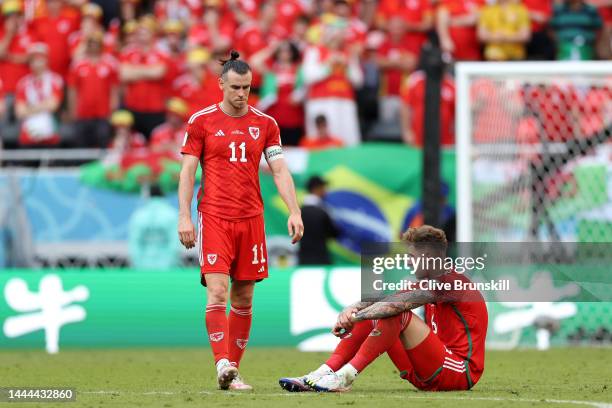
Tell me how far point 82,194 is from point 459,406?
870 cm

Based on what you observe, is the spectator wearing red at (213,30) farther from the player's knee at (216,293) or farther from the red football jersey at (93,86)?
the player's knee at (216,293)

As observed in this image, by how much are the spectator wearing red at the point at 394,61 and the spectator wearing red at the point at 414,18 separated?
3cm

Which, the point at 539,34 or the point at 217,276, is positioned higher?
the point at 539,34

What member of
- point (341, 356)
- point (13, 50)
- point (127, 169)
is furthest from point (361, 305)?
point (13, 50)

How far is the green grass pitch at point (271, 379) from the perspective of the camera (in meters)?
7.73

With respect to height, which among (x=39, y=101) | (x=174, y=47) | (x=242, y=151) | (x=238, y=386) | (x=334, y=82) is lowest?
(x=238, y=386)

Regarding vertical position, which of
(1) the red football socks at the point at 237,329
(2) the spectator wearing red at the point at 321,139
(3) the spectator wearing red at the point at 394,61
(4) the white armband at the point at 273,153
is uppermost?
(3) the spectator wearing red at the point at 394,61

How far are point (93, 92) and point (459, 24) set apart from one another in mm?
4815

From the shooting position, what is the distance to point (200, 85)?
1756 centimetres

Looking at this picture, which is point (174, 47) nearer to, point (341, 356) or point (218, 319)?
point (218, 319)

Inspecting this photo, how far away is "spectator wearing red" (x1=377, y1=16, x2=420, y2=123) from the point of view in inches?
683
